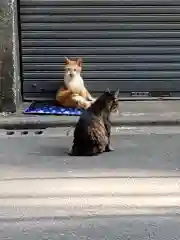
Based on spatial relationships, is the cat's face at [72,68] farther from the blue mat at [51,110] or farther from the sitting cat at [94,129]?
the sitting cat at [94,129]

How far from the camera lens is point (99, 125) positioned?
7012 millimetres

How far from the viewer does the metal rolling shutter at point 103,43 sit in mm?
9594

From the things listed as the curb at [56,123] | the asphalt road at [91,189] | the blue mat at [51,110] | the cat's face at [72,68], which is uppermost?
the cat's face at [72,68]

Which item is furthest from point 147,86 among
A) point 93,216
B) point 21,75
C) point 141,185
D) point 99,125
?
point 93,216

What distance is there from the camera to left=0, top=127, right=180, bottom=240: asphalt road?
5027 mm

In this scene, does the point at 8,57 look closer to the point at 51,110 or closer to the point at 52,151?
the point at 51,110

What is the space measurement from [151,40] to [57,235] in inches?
218

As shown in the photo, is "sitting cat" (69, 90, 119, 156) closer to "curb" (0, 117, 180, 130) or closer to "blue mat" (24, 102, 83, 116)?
"curb" (0, 117, 180, 130)

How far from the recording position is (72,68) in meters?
9.14

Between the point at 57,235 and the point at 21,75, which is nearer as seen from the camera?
the point at 57,235

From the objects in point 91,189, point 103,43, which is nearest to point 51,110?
point 103,43

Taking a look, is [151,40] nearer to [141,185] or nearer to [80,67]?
[80,67]

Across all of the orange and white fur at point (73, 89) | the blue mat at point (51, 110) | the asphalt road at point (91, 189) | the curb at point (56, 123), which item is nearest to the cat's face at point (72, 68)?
the orange and white fur at point (73, 89)

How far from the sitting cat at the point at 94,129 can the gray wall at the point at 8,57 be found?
2.27 m
